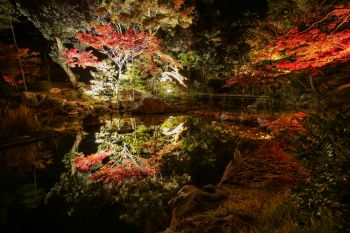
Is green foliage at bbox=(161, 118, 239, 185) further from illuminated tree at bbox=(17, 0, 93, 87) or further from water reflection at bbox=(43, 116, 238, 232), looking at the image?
illuminated tree at bbox=(17, 0, 93, 87)

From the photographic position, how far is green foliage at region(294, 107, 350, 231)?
176 centimetres

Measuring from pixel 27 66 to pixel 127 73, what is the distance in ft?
16.6

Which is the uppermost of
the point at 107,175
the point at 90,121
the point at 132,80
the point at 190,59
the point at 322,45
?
the point at 190,59

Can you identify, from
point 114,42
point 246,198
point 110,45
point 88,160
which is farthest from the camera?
point 110,45

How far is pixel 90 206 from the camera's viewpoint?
4.38 meters

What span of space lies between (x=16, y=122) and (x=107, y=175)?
12.3ft

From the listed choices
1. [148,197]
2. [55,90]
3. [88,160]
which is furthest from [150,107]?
[148,197]

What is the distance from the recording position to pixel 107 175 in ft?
18.4

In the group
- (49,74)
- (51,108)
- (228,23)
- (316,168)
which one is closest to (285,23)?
(228,23)

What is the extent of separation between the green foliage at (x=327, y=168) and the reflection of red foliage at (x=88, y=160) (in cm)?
496

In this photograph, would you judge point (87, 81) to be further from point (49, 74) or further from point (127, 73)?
point (127, 73)

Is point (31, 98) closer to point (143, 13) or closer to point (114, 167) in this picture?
point (143, 13)

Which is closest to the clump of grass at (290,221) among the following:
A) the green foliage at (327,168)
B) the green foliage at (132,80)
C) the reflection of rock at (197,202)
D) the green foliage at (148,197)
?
the green foliage at (327,168)

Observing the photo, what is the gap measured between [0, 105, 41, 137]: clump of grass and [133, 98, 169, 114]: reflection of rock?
599cm
